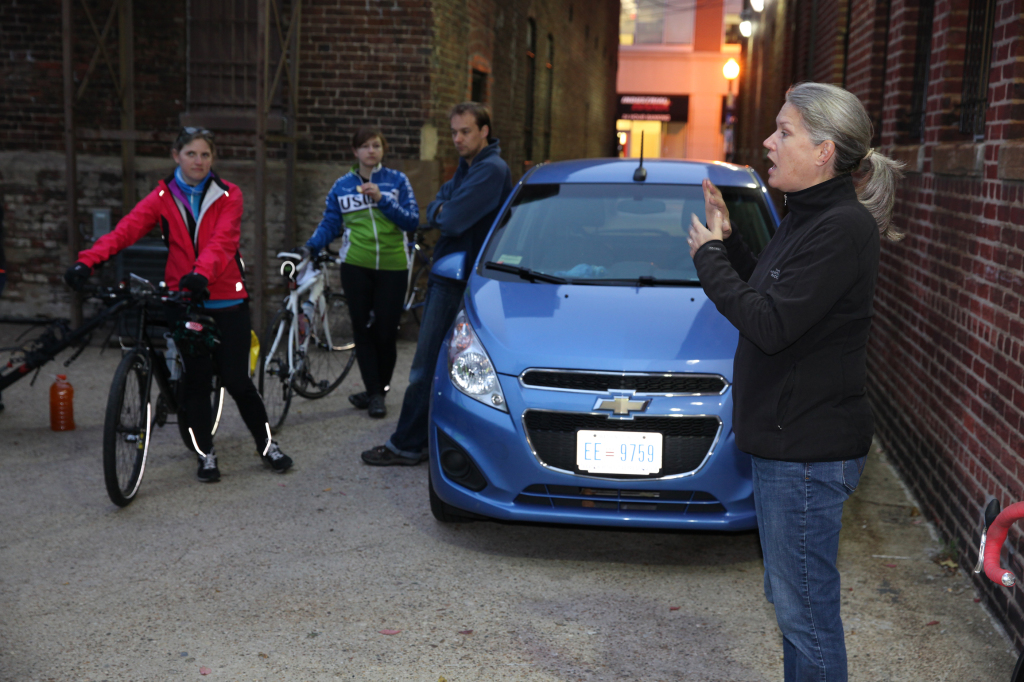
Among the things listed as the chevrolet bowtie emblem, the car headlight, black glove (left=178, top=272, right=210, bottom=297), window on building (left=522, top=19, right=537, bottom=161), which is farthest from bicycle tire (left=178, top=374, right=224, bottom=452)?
window on building (left=522, top=19, right=537, bottom=161)

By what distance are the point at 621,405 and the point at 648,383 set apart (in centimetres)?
16

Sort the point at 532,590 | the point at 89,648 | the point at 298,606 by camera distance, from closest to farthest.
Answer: the point at 89,648 → the point at 298,606 → the point at 532,590

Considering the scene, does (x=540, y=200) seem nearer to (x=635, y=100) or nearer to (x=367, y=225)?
(x=367, y=225)

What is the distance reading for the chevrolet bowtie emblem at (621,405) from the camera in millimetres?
4383

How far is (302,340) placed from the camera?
7.21m

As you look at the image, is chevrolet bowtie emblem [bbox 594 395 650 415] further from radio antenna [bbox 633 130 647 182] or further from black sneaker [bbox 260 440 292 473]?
black sneaker [bbox 260 440 292 473]

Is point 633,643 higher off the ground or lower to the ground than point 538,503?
lower

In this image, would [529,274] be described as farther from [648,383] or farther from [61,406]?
[61,406]

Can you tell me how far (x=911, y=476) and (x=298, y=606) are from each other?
A: 3.66 meters

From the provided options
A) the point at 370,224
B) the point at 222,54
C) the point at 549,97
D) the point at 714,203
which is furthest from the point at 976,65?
the point at 549,97

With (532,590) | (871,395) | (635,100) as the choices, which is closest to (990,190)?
(532,590)

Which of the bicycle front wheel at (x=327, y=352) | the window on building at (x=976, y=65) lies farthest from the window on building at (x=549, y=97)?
the window on building at (x=976, y=65)

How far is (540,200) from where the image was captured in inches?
227

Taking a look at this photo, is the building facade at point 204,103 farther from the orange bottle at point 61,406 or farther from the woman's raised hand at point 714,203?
the woman's raised hand at point 714,203
